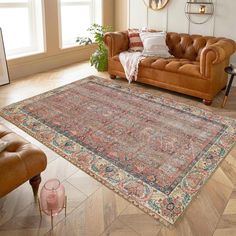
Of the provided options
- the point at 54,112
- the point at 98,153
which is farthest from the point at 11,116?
the point at 98,153

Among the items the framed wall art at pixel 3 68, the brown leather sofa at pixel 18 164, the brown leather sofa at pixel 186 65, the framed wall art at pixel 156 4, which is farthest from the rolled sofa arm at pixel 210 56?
the framed wall art at pixel 3 68

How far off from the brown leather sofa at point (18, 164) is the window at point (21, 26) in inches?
127

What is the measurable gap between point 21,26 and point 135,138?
3245 millimetres

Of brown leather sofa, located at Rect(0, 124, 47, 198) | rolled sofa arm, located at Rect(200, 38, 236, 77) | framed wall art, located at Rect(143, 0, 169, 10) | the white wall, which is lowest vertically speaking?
brown leather sofa, located at Rect(0, 124, 47, 198)

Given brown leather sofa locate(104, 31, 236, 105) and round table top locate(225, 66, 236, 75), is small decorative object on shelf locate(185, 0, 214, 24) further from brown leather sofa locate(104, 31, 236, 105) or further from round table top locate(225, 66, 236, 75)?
round table top locate(225, 66, 236, 75)

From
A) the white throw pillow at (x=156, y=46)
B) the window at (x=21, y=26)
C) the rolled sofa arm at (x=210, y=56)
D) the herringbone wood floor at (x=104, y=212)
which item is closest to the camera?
the herringbone wood floor at (x=104, y=212)

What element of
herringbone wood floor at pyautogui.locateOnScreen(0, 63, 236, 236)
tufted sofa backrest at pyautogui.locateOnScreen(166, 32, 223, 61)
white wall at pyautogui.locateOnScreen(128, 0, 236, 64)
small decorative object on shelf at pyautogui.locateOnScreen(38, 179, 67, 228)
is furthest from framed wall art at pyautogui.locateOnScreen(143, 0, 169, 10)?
small decorative object on shelf at pyautogui.locateOnScreen(38, 179, 67, 228)

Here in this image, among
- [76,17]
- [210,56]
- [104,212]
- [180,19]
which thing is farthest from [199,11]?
[104,212]

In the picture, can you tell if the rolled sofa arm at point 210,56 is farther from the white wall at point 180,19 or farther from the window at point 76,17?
the window at point 76,17

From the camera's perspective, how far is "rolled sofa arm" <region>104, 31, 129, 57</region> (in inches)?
177

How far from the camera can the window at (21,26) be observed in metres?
4.65

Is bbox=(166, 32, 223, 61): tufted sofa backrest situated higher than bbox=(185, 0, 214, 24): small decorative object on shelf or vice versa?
bbox=(185, 0, 214, 24): small decorative object on shelf

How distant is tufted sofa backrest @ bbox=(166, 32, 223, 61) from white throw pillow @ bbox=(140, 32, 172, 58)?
0.15 m

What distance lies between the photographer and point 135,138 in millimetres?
2926
